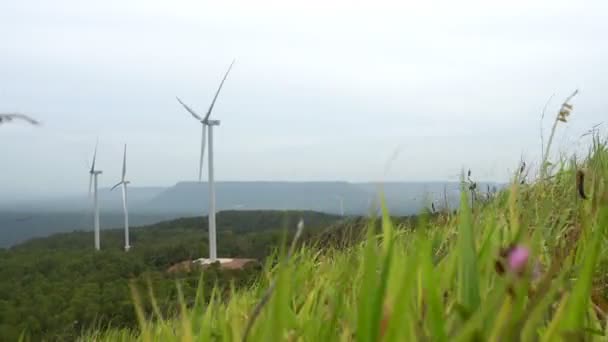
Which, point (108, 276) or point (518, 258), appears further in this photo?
point (108, 276)

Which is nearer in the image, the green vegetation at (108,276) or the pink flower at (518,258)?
the pink flower at (518,258)

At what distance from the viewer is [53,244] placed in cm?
10619

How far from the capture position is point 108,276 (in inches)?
1864

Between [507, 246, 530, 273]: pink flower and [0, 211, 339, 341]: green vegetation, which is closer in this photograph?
[507, 246, 530, 273]: pink flower

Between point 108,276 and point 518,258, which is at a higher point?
point 518,258

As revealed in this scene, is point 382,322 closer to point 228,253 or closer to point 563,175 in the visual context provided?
point 563,175

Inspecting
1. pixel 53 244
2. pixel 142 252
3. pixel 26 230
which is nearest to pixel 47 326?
pixel 142 252

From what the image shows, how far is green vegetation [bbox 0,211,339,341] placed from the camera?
7.44 m

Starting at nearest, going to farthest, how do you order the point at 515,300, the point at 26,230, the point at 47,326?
1. the point at 515,300
2. the point at 47,326
3. the point at 26,230

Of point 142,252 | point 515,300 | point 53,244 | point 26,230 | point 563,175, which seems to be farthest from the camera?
point 26,230

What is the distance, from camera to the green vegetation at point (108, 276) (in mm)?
7441

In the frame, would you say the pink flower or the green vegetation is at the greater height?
the pink flower

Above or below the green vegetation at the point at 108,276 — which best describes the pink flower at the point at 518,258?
above

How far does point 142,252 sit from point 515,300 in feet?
207
